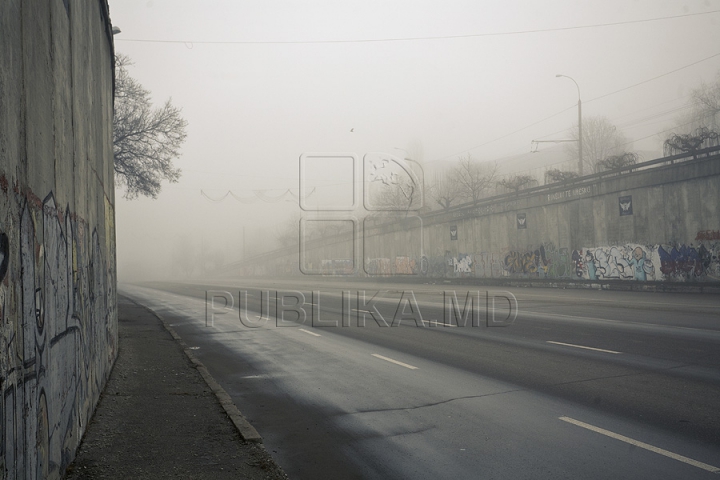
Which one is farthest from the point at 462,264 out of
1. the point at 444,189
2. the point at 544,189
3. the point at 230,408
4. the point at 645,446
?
the point at 645,446

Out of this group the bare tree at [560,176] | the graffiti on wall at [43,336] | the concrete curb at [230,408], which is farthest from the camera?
the bare tree at [560,176]

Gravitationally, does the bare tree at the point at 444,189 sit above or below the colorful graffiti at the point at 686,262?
above

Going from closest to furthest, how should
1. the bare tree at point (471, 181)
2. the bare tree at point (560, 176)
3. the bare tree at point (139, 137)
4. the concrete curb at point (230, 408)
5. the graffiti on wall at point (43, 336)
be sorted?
the graffiti on wall at point (43, 336), the concrete curb at point (230, 408), the bare tree at point (139, 137), the bare tree at point (560, 176), the bare tree at point (471, 181)

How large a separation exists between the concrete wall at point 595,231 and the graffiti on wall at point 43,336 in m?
28.8

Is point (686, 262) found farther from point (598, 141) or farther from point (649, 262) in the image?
point (598, 141)

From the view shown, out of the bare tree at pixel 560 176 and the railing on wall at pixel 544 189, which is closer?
the railing on wall at pixel 544 189

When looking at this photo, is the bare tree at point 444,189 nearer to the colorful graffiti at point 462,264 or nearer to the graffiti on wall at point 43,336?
the colorful graffiti at point 462,264

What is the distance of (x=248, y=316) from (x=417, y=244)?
3886 centimetres

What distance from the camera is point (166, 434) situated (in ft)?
21.4

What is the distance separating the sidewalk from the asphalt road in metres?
0.38

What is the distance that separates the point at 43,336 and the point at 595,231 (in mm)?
36091

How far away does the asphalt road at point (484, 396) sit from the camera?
18.3 ft

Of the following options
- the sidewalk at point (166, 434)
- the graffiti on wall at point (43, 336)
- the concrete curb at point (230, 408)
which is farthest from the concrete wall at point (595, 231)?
the graffiti on wall at point (43, 336)

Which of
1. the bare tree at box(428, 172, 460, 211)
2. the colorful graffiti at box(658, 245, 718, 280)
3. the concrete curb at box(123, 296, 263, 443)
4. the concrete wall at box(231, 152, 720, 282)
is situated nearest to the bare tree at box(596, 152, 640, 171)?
the concrete wall at box(231, 152, 720, 282)
